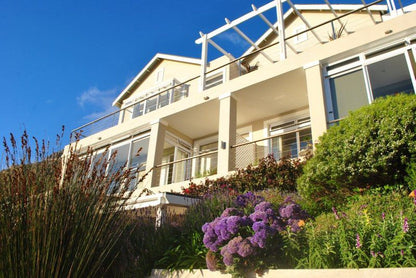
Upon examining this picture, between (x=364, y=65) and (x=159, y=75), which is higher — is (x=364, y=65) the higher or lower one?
the lower one

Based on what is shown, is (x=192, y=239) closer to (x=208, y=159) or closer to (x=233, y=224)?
(x=233, y=224)

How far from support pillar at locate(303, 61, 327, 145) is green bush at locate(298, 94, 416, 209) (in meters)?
2.44

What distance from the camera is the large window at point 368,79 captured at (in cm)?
838

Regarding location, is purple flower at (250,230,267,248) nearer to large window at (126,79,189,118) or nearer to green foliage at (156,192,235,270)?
green foliage at (156,192,235,270)

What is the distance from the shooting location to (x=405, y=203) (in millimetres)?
4387

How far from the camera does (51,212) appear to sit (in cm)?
334

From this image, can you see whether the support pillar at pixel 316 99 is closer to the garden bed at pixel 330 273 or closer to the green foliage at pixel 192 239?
the green foliage at pixel 192 239

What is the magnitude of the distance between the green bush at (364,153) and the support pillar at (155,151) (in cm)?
723

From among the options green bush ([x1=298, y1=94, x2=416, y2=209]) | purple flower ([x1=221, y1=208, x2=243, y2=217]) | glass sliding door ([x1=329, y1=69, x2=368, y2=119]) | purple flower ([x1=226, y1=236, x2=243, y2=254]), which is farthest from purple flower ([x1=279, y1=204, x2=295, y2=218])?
glass sliding door ([x1=329, y1=69, x2=368, y2=119])

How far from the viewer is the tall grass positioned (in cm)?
315

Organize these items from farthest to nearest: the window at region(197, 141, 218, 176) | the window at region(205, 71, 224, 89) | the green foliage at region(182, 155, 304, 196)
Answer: the window at region(205, 71, 224, 89) → the window at region(197, 141, 218, 176) → the green foliage at region(182, 155, 304, 196)

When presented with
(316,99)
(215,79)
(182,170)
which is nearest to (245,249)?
(316,99)

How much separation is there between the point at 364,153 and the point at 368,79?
404cm

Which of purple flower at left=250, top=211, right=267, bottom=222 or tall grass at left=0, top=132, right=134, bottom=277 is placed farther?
purple flower at left=250, top=211, right=267, bottom=222
